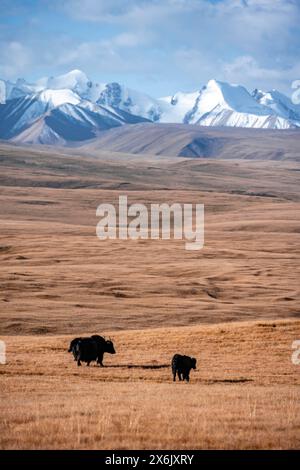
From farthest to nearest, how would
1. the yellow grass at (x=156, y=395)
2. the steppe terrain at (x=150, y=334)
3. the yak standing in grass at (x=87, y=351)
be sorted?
the yak standing in grass at (x=87, y=351) → the steppe terrain at (x=150, y=334) → the yellow grass at (x=156, y=395)

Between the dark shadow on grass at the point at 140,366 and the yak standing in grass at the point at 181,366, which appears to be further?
the dark shadow on grass at the point at 140,366

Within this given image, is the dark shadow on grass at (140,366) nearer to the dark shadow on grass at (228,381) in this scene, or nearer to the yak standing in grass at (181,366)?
the yak standing in grass at (181,366)

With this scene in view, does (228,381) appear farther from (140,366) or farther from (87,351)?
(87,351)

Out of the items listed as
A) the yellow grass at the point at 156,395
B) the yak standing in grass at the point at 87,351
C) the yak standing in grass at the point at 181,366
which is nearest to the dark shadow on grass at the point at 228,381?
the yellow grass at the point at 156,395

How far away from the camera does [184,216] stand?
169 meters

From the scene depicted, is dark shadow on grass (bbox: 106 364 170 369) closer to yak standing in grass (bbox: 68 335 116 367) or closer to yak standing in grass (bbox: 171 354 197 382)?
yak standing in grass (bbox: 68 335 116 367)

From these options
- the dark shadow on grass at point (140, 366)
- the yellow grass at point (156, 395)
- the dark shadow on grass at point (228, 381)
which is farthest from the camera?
the dark shadow on grass at point (140, 366)

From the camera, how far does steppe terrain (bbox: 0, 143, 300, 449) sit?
47.0 feet

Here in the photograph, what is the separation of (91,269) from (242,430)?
76.2 meters

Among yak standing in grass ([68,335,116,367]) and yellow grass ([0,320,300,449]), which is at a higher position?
yak standing in grass ([68,335,116,367])

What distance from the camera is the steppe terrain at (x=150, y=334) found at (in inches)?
564

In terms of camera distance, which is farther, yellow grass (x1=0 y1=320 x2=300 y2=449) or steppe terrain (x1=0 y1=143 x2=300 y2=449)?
steppe terrain (x1=0 y1=143 x2=300 y2=449)

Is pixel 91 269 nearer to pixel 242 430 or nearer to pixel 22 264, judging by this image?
pixel 22 264

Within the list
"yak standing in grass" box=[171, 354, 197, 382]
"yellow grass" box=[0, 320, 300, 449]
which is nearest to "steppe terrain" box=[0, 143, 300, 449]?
"yellow grass" box=[0, 320, 300, 449]
